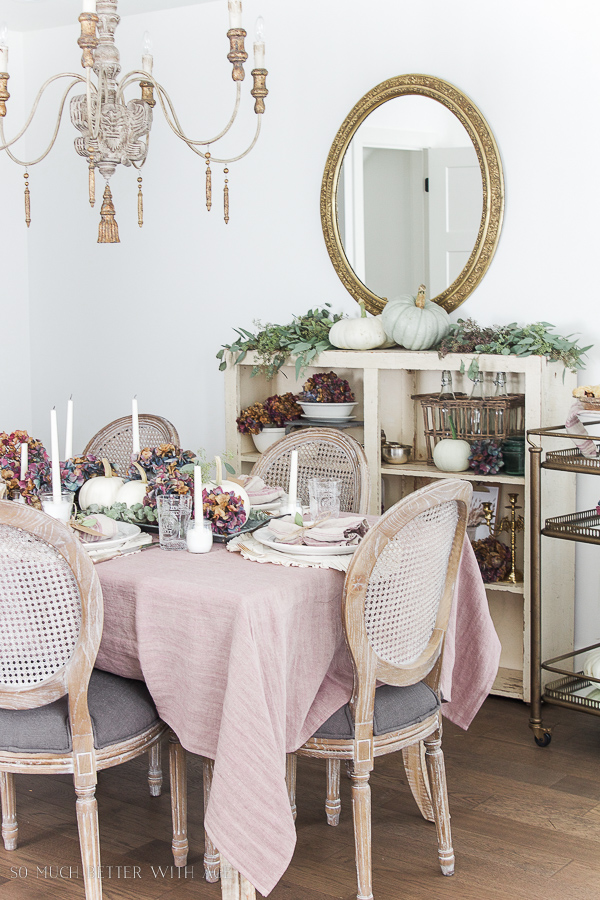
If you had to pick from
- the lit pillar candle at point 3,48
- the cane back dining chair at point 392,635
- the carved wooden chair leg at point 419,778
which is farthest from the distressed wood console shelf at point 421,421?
the lit pillar candle at point 3,48

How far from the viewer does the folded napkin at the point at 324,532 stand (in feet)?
7.42

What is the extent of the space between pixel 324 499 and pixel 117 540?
1.66 ft

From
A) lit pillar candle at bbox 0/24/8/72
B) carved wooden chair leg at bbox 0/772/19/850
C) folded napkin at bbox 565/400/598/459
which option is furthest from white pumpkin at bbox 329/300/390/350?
carved wooden chair leg at bbox 0/772/19/850

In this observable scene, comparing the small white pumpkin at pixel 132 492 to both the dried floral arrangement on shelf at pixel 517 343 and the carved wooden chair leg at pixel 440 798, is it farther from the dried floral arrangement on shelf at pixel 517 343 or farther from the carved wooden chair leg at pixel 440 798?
the dried floral arrangement on shelf at pixel 517 343

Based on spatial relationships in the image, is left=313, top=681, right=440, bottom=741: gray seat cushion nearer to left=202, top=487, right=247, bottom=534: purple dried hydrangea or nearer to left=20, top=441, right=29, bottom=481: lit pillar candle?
left=202, top=487, right=247, bottom=534: purple dried hydrangea

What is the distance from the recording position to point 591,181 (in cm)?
328

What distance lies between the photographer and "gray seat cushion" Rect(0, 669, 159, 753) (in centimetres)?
197

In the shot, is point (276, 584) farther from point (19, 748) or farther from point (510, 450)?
point (510, 450)

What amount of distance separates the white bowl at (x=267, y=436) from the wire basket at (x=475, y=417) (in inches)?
23.8

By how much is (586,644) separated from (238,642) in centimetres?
→ 196

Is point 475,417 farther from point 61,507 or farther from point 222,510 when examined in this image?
point 61,507

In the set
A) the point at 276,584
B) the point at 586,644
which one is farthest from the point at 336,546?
the point at 586,644

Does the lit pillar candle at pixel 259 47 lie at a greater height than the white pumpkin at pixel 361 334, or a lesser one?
greater

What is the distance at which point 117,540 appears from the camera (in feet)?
7.61
